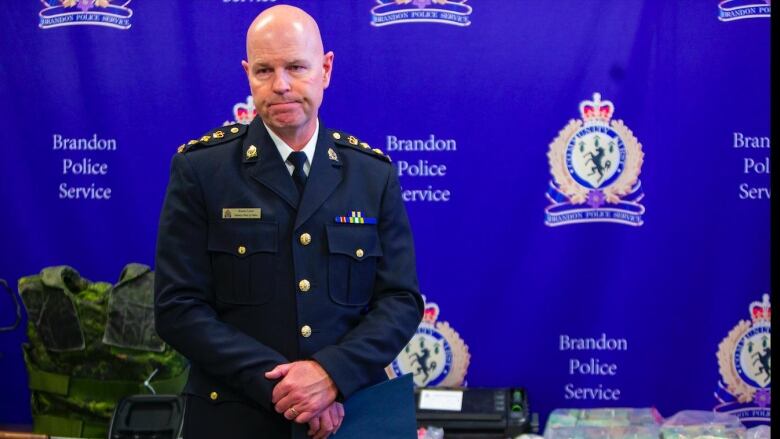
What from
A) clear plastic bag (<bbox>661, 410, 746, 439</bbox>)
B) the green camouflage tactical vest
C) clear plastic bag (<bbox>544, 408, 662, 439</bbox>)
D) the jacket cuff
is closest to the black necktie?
the jacket cuff

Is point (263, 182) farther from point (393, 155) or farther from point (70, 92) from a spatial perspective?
point (70, 92)

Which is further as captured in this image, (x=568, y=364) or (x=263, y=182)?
(x=568, y=364)

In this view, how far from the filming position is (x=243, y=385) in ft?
6.38

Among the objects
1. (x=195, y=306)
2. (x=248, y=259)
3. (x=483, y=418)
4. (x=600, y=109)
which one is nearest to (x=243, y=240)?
(x=248, y=259)

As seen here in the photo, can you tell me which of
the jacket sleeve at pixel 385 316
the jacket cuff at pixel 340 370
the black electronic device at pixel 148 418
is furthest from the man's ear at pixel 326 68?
the black electronic device at pixel 148 418

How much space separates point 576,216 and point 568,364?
51cm

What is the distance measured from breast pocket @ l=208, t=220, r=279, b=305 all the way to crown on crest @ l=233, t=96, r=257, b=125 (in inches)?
69.7

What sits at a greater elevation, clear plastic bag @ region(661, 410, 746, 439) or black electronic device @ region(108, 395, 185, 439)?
black electronic device @ region(108, 395, 185, 439)

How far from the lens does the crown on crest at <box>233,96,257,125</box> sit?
12.2 feet

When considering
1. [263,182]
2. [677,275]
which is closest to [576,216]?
[677,275]

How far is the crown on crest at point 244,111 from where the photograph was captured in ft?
12.2

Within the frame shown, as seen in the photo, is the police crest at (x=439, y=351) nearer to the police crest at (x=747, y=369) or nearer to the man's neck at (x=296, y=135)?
the police crest at (x=747, y=369)

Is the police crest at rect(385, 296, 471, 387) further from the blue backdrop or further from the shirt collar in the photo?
the shirt collar

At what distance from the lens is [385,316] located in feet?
6.68
